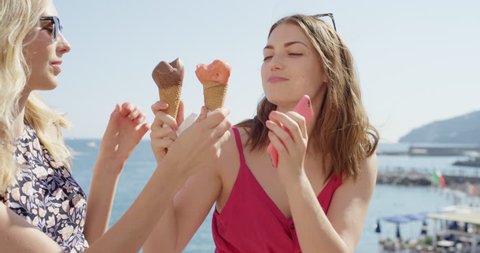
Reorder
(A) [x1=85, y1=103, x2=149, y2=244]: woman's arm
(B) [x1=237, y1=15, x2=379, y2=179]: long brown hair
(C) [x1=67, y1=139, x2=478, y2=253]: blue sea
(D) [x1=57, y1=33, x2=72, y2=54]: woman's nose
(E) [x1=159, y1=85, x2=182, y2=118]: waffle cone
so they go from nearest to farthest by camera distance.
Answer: (D) [x1=57, y1=33, x2=72, y2=54]: woman's nose → (E) [x1=159, y1=85, x2=182, y2=118]: waffle cone → (A) [x1=85, y1=103, x2=149, y2=244]: woman's arm → (B) [x1=237, y1=15, x2=379, y2=179]: long brown hair → (C) [x1=67, y1=139, x2=478, y2=253]: blue sea

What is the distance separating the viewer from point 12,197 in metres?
1.51

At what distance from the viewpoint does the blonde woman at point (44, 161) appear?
4.71ft

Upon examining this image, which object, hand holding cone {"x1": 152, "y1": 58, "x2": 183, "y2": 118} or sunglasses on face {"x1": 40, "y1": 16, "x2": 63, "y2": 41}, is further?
hand holding cone {"x1": 152, "y1": 58, "x2": 183, "y2": 118}

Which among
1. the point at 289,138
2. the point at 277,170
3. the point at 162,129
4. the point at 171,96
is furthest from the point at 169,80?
the point at 277,170

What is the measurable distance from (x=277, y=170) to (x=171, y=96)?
530 millimetres

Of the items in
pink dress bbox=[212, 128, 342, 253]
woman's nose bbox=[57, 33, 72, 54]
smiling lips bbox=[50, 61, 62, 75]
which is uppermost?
woman's nose bbox=[57, 33, 72, 54]

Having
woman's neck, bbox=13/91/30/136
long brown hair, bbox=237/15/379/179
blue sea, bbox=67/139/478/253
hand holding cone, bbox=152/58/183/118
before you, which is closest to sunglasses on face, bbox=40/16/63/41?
woman's neck, bbox=13/91/30/136

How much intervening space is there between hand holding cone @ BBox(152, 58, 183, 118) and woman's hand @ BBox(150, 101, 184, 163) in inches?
1.4

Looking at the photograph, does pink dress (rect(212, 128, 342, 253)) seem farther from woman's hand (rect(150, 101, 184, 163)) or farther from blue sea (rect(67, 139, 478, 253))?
blue sea (rect(67, 139, 478, 253))

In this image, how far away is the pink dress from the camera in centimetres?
211

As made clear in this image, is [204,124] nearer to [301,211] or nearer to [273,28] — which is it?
[301,211]

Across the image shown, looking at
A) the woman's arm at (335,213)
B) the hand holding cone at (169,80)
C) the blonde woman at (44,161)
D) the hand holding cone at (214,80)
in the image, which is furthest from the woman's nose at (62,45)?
the woman's arm at (335,213)

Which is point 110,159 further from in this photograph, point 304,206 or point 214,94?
point 304,206

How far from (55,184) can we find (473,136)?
18710 cm
